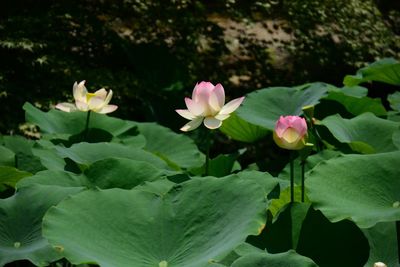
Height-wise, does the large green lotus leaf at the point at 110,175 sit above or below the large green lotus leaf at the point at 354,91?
above

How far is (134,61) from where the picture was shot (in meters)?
3.89

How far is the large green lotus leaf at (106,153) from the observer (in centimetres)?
201

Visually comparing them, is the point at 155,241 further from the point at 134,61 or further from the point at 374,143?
the point at 134,61

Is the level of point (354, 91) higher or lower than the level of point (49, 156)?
lower

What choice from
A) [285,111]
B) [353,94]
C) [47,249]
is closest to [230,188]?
[47,249]

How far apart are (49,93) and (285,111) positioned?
57.8 inches

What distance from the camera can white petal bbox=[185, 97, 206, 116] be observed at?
180cm

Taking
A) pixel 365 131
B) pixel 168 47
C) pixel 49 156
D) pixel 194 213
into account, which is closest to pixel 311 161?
pixel 365 131

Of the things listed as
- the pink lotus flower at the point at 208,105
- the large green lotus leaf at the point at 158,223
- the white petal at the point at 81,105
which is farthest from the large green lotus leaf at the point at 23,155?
the large green lotus leaf at the point at 158,223

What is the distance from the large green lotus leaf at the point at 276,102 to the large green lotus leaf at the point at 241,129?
3 cm

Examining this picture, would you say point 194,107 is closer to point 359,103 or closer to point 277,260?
point 277,260

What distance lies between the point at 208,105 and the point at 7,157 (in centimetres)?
70

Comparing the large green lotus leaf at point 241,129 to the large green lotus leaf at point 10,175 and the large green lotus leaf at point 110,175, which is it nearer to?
the large green lotus leaf at point 110,175

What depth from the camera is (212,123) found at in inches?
71.3
